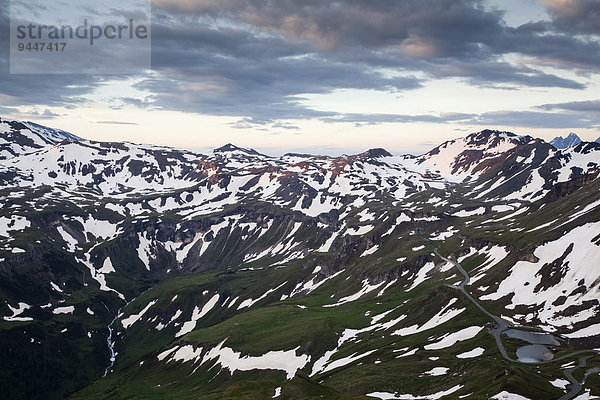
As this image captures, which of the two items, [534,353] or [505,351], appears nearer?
[534,353]

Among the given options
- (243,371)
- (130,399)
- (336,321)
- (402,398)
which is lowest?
(130,399)

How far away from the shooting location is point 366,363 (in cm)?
11694

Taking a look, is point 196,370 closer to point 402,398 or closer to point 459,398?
point 402,398

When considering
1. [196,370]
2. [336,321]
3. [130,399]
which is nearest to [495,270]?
[336,321]

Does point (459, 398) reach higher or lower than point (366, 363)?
higher

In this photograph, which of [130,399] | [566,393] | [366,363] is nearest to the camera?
[566,393]

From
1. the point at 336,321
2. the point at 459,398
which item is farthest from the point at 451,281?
the point at 459,398

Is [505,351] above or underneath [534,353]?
underneath

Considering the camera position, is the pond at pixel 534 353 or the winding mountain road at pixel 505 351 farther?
the pond at pixel 534 353

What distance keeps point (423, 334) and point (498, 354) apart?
37.4m

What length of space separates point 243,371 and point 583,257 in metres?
108

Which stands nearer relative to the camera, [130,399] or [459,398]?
[459,398]

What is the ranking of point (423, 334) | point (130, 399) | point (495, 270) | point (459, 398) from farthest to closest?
1. point (130, 399)
2. point (495, 270)
3. point (423, 334)
4. point (459, 398)

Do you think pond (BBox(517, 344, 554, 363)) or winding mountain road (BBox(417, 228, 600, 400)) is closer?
winding mountain road (BBox(417, 228, 600, 400))
